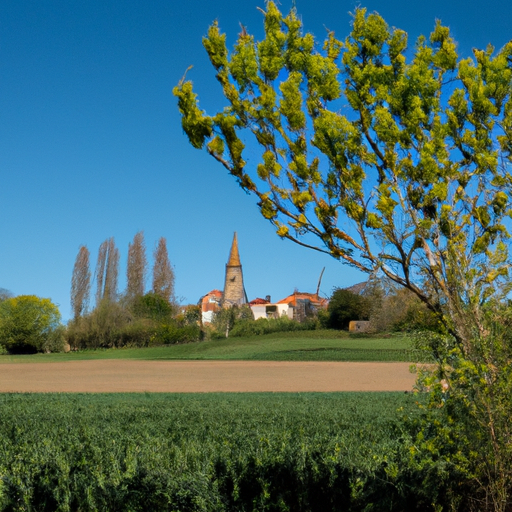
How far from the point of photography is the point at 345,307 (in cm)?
3941

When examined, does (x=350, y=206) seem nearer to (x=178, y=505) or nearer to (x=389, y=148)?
(x=389, y=148)

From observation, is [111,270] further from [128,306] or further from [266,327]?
[266,327]

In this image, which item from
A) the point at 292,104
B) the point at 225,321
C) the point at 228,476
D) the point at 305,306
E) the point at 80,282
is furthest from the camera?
the point at 305,306

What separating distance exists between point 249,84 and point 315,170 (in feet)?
4.03

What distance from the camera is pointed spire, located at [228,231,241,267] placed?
56.8 metres

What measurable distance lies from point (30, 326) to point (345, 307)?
21.3 meters

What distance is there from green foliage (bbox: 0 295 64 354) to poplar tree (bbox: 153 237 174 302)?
1344 centimetres

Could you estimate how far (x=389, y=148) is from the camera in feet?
19.3

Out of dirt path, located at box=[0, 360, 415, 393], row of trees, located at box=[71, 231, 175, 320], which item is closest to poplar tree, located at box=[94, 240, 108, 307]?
row of trees, located at box=[71, 231, 175, 320]

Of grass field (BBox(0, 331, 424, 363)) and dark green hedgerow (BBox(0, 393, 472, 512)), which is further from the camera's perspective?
grass field (BBox(0, 331, 424, 363))

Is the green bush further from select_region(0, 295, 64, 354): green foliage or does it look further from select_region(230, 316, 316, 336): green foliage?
select_region(0, 295, 64, 354): green foliage

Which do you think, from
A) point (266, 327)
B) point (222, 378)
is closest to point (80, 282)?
point (266, 327)

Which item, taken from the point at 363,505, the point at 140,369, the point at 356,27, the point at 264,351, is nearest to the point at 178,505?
the point at 363,505

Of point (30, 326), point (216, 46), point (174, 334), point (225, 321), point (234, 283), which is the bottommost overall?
point (174, 334)
